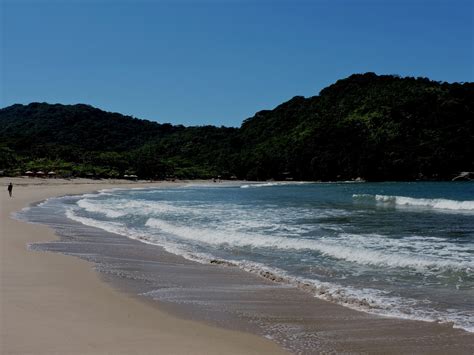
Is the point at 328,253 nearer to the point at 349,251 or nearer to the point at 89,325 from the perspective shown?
the point at 349,251

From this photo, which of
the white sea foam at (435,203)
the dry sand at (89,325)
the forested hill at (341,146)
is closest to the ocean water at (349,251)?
the dry sand at (89,325)

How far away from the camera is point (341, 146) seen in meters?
116

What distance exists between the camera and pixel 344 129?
12200 centimetres

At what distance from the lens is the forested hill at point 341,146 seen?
98.7 m

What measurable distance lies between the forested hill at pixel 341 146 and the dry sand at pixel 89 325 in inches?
3414

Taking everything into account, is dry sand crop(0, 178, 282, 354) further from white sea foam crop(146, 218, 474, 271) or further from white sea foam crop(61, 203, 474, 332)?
white sea foam crop(146, 218, 474, 271)

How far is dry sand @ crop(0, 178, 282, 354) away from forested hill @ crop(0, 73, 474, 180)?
86724mm

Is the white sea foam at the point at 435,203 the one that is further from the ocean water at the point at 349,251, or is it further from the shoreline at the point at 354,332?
the shoreline at the point at 354,332

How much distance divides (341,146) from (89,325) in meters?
114

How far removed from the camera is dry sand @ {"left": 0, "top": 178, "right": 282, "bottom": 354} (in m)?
4.97

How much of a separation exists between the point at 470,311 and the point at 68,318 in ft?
17.8

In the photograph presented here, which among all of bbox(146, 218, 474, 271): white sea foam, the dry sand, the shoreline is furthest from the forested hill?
the shoreline

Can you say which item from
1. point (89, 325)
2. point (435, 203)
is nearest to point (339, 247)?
point (89, 325)

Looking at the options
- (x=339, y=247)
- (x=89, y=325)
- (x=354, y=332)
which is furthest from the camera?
(x=339, y=247)
